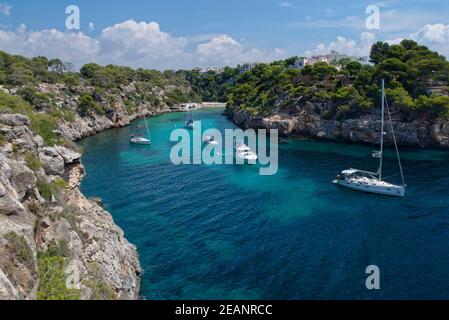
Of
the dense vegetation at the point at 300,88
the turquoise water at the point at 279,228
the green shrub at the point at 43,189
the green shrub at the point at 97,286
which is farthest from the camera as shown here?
the dense vegetation at the point at 300,88

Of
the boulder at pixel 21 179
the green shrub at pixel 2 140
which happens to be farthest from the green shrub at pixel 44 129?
the boulder at pixel 21 179

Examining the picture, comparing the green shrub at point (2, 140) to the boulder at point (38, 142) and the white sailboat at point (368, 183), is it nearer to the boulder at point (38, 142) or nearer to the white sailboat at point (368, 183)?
the boulder at point (38, 142)

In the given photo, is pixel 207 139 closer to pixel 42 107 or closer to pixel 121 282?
pixel 42 107

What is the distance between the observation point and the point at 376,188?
48.1 m

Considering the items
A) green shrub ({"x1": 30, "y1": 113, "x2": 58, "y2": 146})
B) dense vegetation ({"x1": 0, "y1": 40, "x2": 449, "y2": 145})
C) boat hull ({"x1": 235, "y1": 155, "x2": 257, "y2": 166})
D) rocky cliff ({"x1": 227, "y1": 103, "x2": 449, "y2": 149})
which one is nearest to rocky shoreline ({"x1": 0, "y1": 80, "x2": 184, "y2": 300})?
green shrub ({"x1": 30, "y1": 113, "x2": 58, "y2": 146})

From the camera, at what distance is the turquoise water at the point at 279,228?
91.9 feet

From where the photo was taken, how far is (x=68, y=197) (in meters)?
31.2

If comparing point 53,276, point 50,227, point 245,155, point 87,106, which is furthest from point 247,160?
point 87,106

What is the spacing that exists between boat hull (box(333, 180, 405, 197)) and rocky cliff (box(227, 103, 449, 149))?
2806cm

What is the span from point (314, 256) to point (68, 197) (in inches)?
796

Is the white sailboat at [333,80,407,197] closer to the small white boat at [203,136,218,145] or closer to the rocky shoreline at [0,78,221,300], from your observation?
the rocky shoreline at [0,78,221,300]

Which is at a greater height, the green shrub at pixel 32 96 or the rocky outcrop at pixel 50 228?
the green shrub at pixel 32 96

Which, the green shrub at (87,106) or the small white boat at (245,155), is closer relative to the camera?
the small white boat at (245,155)
